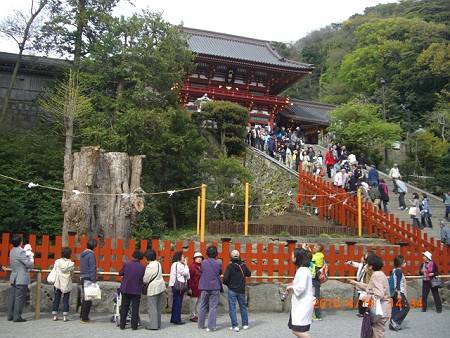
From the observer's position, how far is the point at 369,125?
26688 mm

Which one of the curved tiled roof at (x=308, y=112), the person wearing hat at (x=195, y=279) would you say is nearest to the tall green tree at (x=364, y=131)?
the curved tiled roof at (x=308, y=112)

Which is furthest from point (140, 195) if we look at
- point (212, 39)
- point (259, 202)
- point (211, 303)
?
point (212, 39)

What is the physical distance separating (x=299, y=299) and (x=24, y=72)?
20043 millimetres

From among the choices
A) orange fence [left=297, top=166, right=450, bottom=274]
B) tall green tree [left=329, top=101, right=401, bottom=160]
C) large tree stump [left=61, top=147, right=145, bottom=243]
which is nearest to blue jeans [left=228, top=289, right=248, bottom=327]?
large tree stump [left=61, top=147, right=145, bottom=243]

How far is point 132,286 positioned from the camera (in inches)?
292

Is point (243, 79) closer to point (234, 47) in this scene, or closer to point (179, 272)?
point (234, 47)

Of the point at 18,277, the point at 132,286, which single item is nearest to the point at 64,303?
the point at 18,277

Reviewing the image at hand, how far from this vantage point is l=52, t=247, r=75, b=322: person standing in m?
7.90

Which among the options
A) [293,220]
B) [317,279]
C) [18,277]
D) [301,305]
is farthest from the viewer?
[293,220]

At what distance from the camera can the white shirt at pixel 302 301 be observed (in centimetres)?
565

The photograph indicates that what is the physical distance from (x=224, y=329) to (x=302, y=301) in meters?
2.44

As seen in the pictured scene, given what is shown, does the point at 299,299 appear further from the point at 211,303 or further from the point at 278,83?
the point at 278,83

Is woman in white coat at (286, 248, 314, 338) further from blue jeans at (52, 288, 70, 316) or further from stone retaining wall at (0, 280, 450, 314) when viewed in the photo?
blue jeans at (52, 288, 70, 316)

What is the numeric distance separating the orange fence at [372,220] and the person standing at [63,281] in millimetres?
7197
